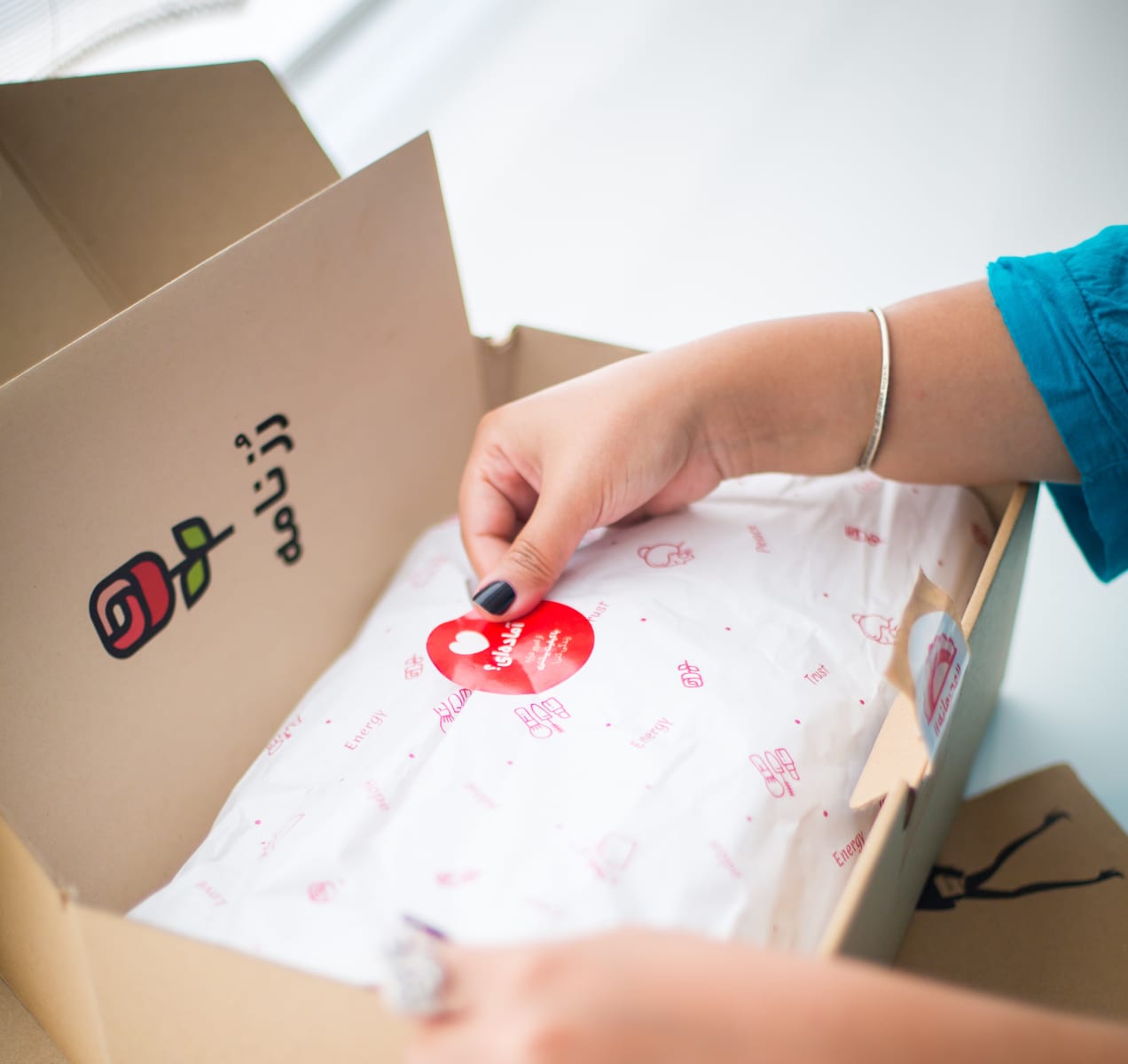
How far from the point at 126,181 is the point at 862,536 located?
564 mm

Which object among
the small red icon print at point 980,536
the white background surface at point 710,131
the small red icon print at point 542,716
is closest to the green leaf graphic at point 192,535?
the small red icon print at point 542,716

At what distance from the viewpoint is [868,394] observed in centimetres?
60

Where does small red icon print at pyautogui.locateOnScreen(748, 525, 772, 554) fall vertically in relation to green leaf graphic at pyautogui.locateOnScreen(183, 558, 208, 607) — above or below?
below

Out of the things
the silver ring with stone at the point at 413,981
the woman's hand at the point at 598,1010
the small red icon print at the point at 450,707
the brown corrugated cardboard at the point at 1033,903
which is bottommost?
the brown corrugated cardboard at the point at 1033,903

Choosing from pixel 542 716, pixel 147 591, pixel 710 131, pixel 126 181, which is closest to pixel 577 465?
pixel 542 716

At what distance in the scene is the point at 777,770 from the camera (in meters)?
0.44

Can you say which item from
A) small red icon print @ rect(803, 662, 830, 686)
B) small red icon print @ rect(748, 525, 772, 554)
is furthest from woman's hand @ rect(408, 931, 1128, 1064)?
small red icon print @ rect(748, 525, 772, 554)

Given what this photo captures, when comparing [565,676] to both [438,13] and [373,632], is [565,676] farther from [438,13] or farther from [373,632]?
[438,13]

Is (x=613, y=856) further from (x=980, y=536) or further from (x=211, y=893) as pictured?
(x=980, y=536)

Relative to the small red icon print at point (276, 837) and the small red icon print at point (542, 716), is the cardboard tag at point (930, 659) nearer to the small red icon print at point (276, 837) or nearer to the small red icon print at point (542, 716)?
the small red icon print at point (542, 716)

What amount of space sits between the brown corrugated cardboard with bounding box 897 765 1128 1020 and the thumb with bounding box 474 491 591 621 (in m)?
0.33

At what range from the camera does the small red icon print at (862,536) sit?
0.59 meters

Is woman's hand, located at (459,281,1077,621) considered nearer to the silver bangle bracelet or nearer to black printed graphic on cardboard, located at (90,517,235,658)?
the silver bangle bracelet

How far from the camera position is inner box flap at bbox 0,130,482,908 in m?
0.49
